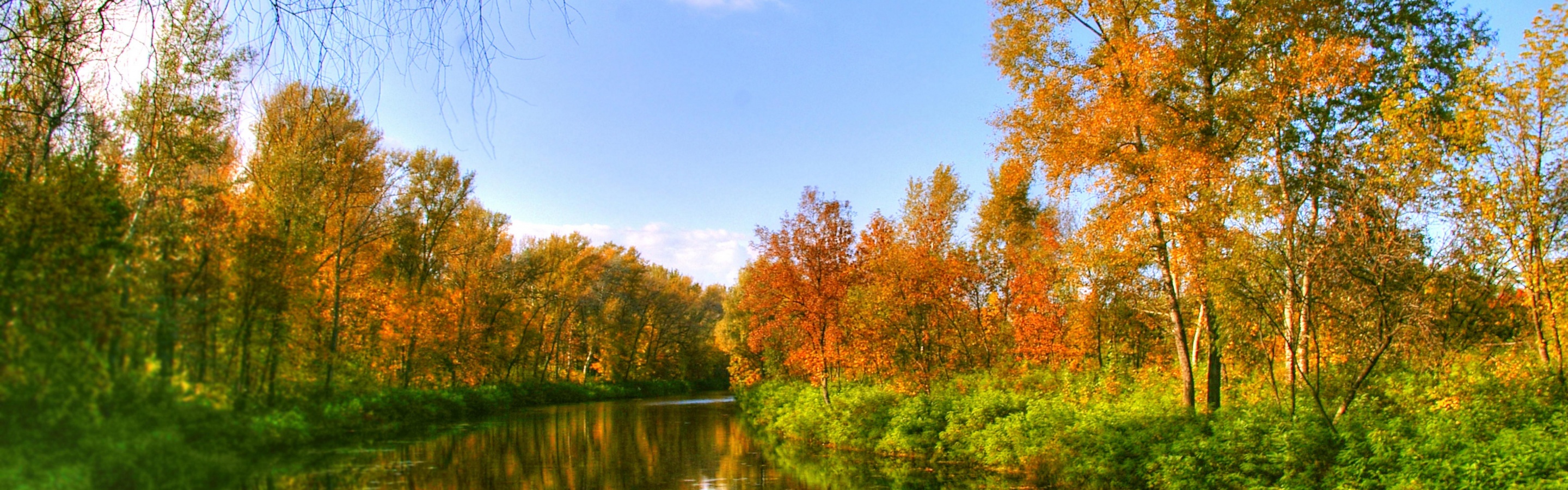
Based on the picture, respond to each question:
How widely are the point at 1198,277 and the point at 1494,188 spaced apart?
4177mm

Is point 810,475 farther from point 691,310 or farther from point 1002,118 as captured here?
point 691,310

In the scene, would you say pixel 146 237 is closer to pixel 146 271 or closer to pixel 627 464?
pixel 146 271

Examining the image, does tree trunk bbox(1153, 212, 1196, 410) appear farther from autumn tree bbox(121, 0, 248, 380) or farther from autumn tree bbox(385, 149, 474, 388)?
autumn tree bbox(385, 149, 474, 388)

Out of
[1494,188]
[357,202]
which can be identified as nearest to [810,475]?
[1494,188]

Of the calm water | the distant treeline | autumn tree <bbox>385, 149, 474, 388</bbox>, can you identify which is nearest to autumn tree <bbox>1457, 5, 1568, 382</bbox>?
the calm water

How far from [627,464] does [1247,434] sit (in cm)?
1314

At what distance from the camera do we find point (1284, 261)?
42.2 ft

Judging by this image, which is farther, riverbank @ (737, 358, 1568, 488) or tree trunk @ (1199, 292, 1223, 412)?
tree trunk @ (1199, 292, 1223, 412)

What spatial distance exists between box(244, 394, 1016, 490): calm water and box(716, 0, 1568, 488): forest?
175 cm

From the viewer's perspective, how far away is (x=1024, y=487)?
1519 cm

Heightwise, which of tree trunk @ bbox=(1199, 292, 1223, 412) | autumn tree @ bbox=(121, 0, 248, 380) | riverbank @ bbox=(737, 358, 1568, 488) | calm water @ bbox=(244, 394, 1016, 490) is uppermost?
autumn tree @ bbox=(121, 0, 248, 380)

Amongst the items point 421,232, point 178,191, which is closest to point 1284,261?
point 178,191

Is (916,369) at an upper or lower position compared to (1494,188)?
lower

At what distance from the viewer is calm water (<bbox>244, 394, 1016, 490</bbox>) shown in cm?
1511
